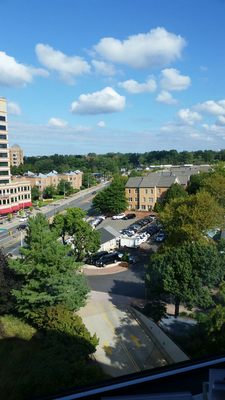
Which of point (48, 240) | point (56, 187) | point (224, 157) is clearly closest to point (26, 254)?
point (48, 240)

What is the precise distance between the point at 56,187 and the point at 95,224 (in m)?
22.4

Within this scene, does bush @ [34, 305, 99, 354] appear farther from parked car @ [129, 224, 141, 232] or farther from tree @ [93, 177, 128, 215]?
tree @ [93, 177, 128, 215]

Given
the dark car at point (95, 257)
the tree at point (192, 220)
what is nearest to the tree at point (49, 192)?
the dark car at point (95, 257)

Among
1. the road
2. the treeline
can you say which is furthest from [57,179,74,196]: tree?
the treeline

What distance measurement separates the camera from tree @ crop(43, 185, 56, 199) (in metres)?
47.1

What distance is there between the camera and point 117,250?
20.7 metres

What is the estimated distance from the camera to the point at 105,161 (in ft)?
275

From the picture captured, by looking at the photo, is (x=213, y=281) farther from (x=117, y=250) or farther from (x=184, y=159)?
(x=184, y=159)

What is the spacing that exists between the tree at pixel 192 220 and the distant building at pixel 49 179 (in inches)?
1199

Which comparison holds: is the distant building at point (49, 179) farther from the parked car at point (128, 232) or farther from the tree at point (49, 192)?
the parked car at point (128, 232)

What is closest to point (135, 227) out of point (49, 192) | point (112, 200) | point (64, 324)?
point (112, 200)

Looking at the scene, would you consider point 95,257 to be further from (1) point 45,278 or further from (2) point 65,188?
(2) point 65,188

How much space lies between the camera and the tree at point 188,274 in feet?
35.7

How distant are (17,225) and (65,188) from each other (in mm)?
20584
